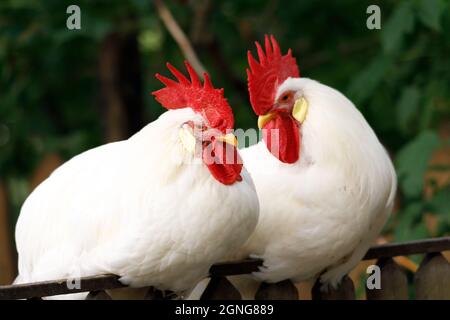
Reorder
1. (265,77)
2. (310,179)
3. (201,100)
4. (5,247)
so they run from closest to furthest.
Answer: (201,100) < (310,179) < (265,77) < (5,247)

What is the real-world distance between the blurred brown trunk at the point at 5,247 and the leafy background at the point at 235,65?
1.49 metres

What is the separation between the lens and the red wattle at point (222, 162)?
2764 mm

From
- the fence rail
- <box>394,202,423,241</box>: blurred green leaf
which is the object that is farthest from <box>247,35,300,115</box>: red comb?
<box>394,202,423,241</box>: blurred green leaf

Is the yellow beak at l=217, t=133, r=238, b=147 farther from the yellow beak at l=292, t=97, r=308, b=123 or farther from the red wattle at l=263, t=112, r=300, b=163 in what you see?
the yellow beak at l=292, t=97, r=308, b=123

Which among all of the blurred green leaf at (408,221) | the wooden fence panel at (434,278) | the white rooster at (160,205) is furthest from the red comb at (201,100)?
the blurred green leaf at (408,221)

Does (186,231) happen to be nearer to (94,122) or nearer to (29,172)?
(29,172)

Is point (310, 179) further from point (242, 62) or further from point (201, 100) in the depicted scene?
point (242, 62)

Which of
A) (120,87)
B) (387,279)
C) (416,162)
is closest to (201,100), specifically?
(387,279)

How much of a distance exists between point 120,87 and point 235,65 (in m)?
0.93

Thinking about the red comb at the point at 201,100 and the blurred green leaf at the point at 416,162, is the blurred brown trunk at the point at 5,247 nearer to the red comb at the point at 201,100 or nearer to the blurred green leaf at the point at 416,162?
the blurred green leaf at the point at 416,162

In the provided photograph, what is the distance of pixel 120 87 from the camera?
597 cm

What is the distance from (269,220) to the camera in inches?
120

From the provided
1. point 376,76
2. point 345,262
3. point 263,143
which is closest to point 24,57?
point 376,76

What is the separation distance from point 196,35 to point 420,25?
1377 mm
